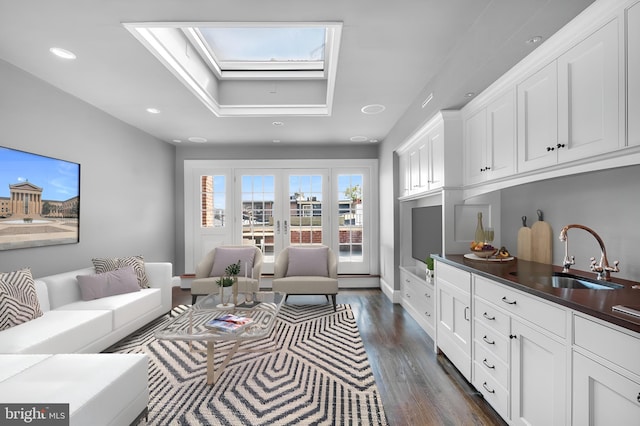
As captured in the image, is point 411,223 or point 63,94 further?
point 411,223

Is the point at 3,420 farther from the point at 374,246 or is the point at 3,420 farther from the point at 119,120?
the point at 374,246

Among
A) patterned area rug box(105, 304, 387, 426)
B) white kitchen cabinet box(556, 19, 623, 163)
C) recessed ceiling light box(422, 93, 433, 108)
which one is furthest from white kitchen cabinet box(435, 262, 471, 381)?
recessed ceiling light box(422, 93, 433, 108)

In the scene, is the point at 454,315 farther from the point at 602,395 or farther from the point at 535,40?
the point at 535,40

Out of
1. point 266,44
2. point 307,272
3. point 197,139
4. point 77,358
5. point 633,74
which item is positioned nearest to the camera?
point 633,74

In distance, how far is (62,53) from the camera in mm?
2508

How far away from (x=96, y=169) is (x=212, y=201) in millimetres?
2127

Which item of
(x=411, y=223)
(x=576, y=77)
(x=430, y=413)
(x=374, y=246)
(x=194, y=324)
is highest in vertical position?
(x=576, y=77)

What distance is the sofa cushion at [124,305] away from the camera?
2.89 m

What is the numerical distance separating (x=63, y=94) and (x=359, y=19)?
317cm

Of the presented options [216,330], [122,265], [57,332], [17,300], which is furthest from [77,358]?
[122,265]

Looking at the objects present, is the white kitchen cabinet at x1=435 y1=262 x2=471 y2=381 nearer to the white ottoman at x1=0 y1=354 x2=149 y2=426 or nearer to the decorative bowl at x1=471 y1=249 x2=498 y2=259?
the decorative bowl at x1=471 y1=249 x2=498 y2=259

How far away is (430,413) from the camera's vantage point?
2012 millimetres

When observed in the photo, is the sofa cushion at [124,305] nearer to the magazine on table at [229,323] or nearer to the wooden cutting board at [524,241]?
the magazine on table at [229,323]

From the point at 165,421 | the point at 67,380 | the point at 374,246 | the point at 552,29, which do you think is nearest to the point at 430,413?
the point at 165,421
